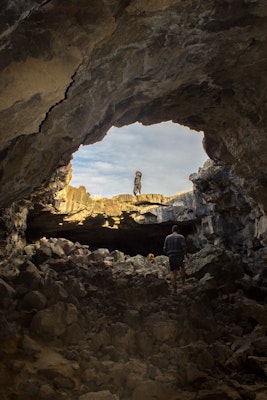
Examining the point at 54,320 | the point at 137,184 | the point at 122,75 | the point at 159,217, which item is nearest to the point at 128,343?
the point at 54,320

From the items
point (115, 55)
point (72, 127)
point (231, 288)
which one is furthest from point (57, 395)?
point (231, 288)

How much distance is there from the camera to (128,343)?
12.0 ft

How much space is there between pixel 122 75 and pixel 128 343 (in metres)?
3.45

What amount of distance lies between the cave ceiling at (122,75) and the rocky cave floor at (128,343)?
2.01 m

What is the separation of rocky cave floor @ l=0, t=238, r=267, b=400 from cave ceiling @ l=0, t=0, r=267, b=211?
2.01 m

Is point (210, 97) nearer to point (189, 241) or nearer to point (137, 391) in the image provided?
point (137, 391)

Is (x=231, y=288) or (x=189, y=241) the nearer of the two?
(x=231, y=288)

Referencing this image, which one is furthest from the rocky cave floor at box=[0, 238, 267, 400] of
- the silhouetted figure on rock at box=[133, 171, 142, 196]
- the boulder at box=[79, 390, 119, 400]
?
the silhouetted figure on rock at box=[133, 171, 142, 196]

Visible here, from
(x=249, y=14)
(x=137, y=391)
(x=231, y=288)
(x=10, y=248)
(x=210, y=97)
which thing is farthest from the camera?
(x=10, y=248)

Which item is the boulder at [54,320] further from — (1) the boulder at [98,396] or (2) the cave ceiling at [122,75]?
(2) the cave ceiling at [122,75]

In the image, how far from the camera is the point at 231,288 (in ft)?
19.2

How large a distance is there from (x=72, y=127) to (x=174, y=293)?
363cm

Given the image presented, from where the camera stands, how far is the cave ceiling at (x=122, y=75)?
2.39 metres

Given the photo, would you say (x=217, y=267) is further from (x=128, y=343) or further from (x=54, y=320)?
(x=54, y=320)
